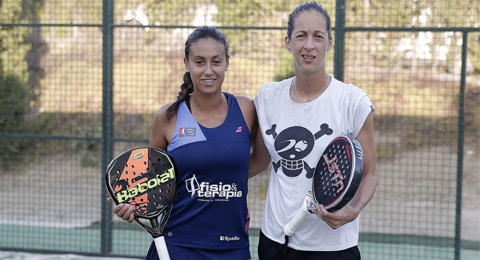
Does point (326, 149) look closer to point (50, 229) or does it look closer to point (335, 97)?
point (335, 97)

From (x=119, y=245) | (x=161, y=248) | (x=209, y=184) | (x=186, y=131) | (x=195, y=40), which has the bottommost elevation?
(x=119, y=245)

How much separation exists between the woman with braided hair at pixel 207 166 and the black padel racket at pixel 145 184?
0.14 feet

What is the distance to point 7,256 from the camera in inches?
237

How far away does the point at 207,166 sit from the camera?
2.84 m

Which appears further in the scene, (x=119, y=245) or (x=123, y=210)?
(x=119, y=245)

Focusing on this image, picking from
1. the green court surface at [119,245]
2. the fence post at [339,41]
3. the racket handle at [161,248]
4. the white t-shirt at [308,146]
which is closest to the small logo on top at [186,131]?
the white t-shirt at [308,146]

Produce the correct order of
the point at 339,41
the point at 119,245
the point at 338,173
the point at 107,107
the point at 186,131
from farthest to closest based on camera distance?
the point at 119,245, the point at 107,107, the point at 339,41, the point at 186,131, the point at 338,173

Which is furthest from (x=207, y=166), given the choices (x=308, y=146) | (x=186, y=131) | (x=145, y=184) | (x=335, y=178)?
(x=335, y=178)

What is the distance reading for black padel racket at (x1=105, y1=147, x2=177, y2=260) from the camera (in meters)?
2.91

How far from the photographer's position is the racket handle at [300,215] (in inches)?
107

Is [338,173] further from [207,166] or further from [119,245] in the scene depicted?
[119,245]

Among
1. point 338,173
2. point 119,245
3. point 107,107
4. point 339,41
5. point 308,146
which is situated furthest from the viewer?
point 119,245

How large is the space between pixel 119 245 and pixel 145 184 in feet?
11.5

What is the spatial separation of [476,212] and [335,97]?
8667 mm
